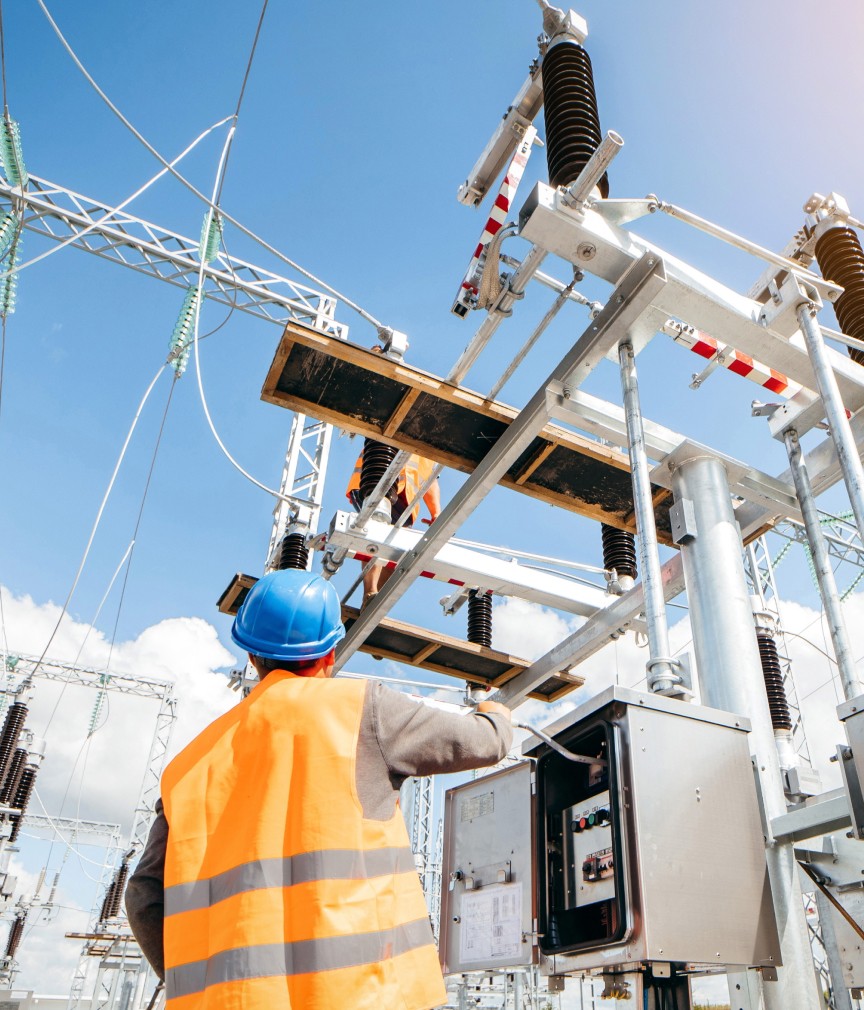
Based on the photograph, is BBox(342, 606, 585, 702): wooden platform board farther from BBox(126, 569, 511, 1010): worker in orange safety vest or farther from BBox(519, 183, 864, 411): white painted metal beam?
BBox(126, 569, 511, 1010): worker in orange safety vest

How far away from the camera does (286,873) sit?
1587 millimetres

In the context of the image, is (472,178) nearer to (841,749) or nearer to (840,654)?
(840,654)

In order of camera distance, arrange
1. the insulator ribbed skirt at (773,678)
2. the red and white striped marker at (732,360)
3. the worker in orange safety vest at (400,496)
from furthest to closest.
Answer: the worker in orange safety vest at (400,496)
the insulator ribbed skirt at (773,678)
the red and white striped marker at (732,360)

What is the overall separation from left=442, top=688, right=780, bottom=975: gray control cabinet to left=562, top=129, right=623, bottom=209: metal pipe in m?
1.93

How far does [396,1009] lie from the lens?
1.54m

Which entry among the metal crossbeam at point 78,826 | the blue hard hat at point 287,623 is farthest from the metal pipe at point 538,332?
the metal crossbeam at point 78,826

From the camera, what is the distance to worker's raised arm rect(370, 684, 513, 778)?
1757 millimetres

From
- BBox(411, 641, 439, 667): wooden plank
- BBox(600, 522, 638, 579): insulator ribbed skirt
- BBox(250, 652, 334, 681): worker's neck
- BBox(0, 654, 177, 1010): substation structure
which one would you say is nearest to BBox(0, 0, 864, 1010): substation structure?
BBox(600, 522, 638, 579): insulator ribbed skirt

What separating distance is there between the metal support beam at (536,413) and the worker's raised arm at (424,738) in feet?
6.65

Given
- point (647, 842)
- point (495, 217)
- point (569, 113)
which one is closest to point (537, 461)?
point (495, 217)

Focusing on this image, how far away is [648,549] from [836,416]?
0.83 metres

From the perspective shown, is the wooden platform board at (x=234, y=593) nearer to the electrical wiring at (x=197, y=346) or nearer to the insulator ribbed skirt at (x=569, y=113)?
the electrical wiring at (x=197, y=346)

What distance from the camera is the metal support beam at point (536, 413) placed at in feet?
10.4

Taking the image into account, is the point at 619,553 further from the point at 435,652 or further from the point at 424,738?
the point at 424,738
